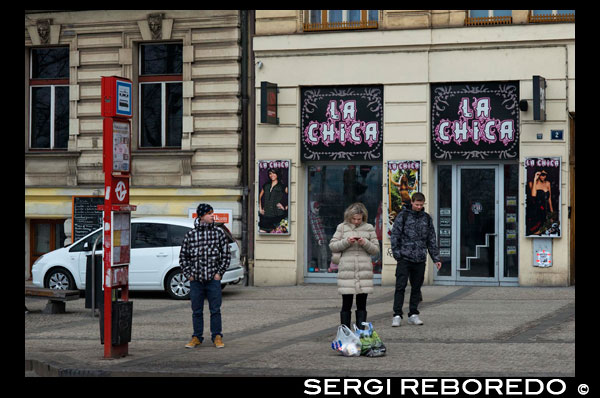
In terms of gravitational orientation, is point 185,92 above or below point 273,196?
above

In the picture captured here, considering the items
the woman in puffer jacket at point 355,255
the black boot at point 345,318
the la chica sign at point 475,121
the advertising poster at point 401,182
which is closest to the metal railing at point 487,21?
the la chica sign at point 475,121

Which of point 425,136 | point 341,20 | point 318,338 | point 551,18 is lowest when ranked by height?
point 318,338

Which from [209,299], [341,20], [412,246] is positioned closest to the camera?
[209,299]

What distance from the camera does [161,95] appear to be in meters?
22.9

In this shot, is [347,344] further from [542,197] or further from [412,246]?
[542,197]

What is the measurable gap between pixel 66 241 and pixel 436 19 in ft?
31.5

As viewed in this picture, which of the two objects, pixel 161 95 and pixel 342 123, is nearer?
pixel 342 123

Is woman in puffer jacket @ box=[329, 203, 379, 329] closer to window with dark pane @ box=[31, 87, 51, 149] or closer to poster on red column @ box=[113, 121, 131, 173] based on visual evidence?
poster on red column @ box=[113, 121, 131, 173]

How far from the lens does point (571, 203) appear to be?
19891 millimetres

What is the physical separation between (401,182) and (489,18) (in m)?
3.70

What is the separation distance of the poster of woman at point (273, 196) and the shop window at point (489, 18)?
4.71 m

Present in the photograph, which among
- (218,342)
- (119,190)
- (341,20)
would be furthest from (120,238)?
(341,20)

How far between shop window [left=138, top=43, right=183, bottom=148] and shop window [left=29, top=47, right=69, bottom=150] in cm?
199

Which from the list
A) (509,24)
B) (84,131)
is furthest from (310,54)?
(84,131)
